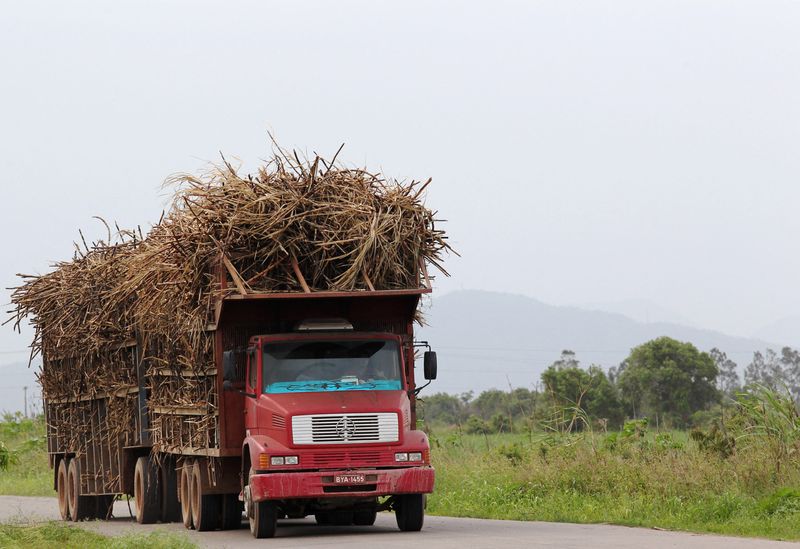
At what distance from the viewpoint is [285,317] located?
19250 mm

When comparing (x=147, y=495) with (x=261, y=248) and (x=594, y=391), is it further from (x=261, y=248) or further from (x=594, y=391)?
(x=594, y=391)

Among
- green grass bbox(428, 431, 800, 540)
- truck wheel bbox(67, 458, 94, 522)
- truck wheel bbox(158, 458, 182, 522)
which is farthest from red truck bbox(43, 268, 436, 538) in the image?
truck wheel bbox(67, 458, 94, 522)

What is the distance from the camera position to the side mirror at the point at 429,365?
18.7 m

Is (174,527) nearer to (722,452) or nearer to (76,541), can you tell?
(76,541)

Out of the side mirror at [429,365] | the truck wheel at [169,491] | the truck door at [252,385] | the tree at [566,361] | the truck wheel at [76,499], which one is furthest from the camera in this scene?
the tree at [566,361]

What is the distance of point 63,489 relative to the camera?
27.4m

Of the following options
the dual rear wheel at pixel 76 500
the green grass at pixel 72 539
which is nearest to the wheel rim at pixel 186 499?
the green grass at pixel 72 539

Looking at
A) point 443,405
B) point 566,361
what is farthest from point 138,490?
point 443,405

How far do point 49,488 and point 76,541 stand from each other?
23515mm

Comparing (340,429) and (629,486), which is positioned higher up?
(340,429)

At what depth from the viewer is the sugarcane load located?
17656 mm

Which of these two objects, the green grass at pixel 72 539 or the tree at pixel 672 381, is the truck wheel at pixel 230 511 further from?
the tree at pixel 672 381

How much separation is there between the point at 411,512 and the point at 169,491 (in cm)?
572

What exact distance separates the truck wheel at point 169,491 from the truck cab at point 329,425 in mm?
3887
